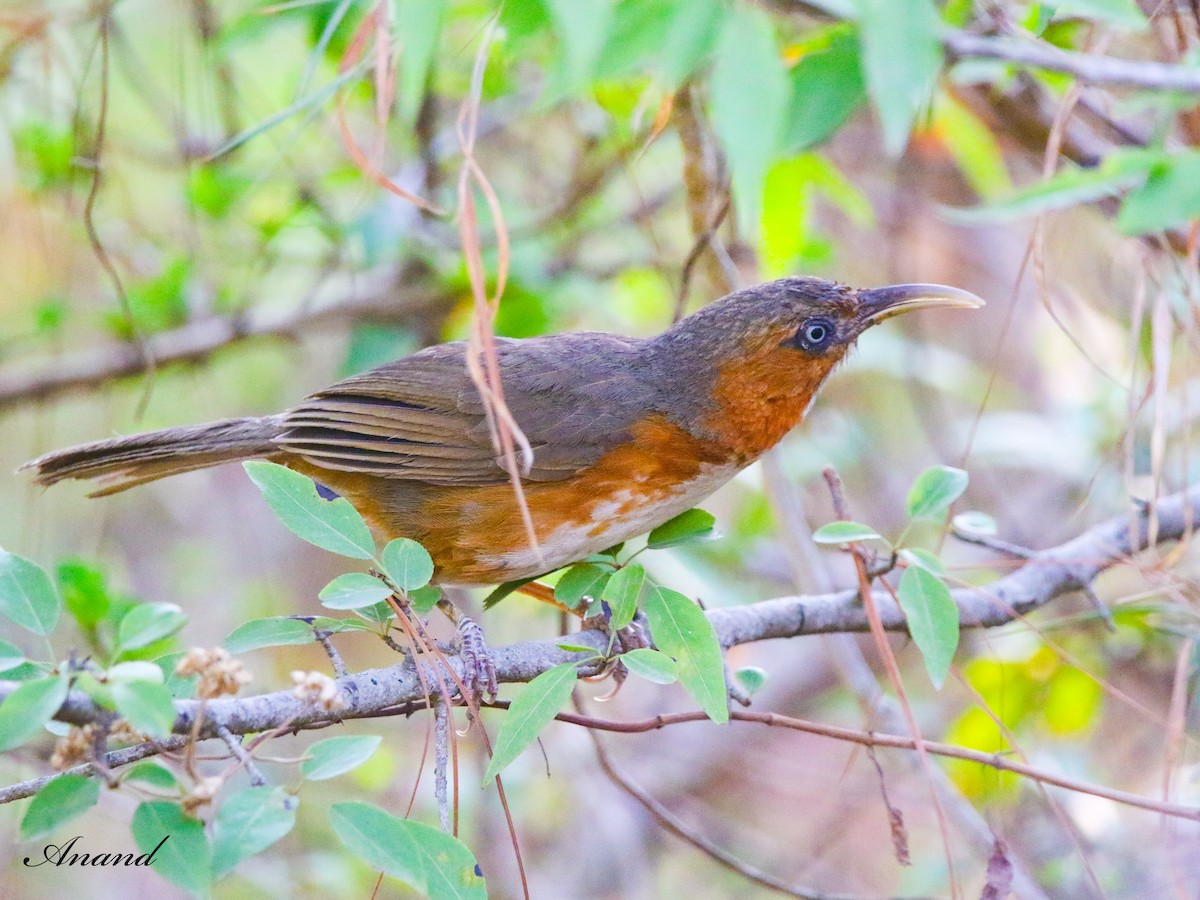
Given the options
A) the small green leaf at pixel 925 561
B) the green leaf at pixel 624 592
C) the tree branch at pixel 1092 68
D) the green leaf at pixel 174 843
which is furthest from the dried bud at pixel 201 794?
the tree branch at pixel 1092 68

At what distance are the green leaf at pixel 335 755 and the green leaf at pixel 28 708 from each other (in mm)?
398

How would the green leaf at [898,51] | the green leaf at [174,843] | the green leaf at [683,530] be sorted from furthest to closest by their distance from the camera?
1. the green leaf at [683,530]
2. the green leaf at [174,843]
3. the green leaf at [898,51]

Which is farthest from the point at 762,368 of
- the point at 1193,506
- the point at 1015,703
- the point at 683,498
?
the point at 1015,703

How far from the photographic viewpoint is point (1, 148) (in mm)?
5059

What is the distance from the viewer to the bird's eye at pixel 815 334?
12.5ft

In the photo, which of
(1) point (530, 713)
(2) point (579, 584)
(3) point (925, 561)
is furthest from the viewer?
(2) point (579, 584)

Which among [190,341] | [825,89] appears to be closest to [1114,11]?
[825,89]

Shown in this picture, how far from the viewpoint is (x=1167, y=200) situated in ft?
5.23

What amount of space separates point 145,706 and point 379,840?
0.42 m

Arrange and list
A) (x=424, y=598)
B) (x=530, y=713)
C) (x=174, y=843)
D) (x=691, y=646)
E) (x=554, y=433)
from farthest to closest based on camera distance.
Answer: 1. (x=554, y=433)
2. (x=424, y=598)
3. (x=691, y=646)
4. (x=530, y=713)
5. (x=174, y=843)

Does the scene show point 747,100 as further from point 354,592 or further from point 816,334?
point 816,334

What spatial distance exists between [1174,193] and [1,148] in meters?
4.91

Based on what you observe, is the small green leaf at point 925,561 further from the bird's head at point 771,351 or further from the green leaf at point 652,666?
the bird's head at point 771,351

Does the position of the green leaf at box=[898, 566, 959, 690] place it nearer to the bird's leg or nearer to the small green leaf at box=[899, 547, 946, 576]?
the small green leaf at box=[899, 547, 946, 576]
